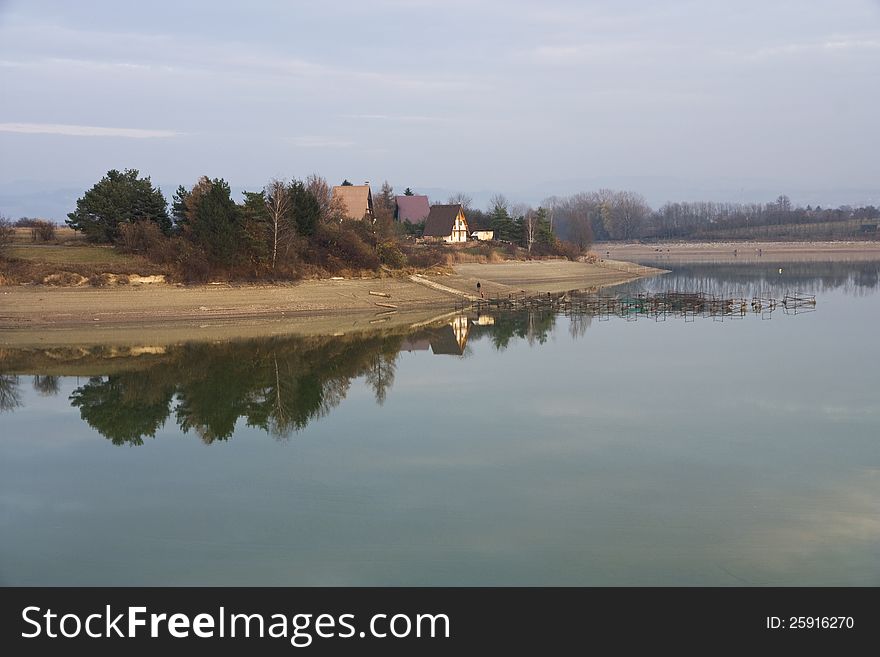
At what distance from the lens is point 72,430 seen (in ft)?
54.5

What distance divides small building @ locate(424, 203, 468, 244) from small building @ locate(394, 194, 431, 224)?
562cm

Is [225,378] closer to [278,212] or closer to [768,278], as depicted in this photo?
[278,212]

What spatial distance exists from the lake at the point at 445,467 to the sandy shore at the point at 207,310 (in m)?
4.99

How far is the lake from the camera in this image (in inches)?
383

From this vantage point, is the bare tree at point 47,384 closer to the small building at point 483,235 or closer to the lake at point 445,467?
the lake at point 445,467

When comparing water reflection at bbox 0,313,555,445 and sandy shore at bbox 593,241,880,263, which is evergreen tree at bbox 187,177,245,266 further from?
sandy shore at bbox 593,241,880,263

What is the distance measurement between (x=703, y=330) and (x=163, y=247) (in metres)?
22.2

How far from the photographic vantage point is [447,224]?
63.1m

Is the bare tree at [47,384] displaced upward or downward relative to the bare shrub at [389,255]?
downward

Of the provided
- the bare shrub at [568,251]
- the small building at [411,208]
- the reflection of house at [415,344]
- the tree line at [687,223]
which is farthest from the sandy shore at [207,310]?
the tree line at [687,223]

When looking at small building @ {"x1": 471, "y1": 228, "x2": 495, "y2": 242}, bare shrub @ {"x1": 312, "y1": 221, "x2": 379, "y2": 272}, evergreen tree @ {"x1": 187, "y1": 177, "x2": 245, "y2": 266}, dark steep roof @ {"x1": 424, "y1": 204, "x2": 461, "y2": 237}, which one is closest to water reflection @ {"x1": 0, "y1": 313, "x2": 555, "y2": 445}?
evergreen tree @ {"x1": 187, "y1": 177, "x2": 245, "y2": 266}

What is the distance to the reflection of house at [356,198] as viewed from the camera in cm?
5750
